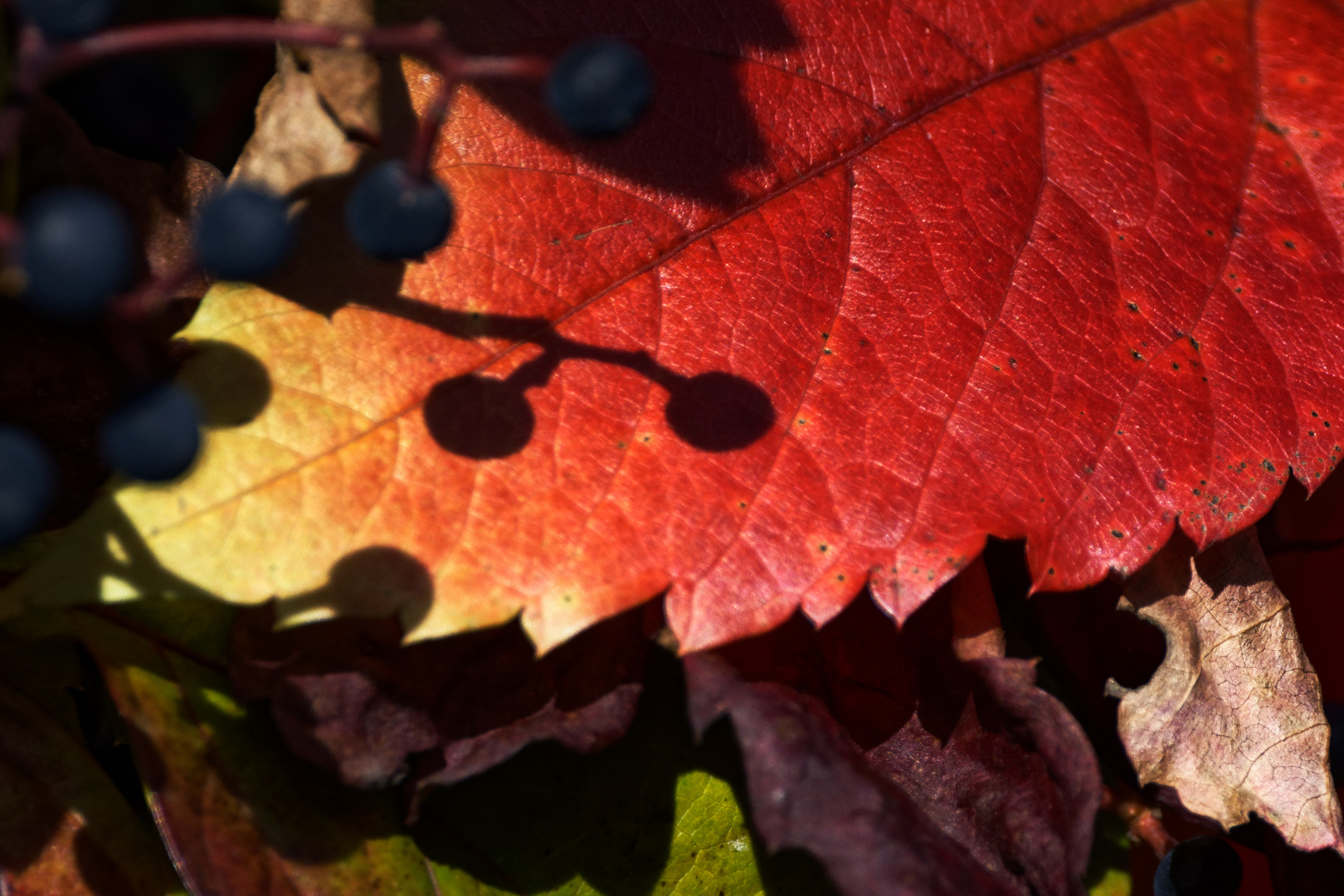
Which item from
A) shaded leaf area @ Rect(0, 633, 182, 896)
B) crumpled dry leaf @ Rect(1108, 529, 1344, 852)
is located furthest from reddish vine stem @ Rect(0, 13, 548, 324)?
crumpled dry leaf @ Rect(1108, 529, 1344, 852)

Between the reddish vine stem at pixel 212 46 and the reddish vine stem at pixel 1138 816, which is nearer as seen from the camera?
the reddish vine stem at pixel 212 46

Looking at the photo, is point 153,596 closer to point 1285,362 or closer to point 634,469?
point 634,469

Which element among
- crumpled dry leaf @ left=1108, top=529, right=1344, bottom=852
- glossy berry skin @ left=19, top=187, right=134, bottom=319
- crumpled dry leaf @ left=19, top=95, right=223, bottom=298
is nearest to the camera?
glossy berry skin @ left=19, top=187, right=134, bottom=319

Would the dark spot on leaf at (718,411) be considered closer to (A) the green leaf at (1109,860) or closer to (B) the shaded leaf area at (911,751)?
(B) the shaded leaf area at (911,751)

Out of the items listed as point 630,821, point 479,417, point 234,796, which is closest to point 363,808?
point 234,796

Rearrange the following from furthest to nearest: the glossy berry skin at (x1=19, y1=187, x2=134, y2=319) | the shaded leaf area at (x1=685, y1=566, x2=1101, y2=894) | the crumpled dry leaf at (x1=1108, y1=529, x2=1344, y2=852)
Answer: the crumpled dry leaf at (x1=1108, y1=529, x2=1344, y2=852) < the shaded leaf area at (x1=685, y1=566, x2=1101, y2=894) < the glossy berry skin at (x1=19, y1=187, x2=134, y2=319)

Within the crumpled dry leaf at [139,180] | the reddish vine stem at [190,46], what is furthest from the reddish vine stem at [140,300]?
the crumpled dry leaf at [139,180]

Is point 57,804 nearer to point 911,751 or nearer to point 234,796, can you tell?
point 234,796

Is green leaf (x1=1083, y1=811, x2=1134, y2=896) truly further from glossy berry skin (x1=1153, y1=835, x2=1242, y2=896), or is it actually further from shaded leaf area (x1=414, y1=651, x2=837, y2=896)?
shaded leaf area (x1=414, y1=651, x2=837, y2=896)
